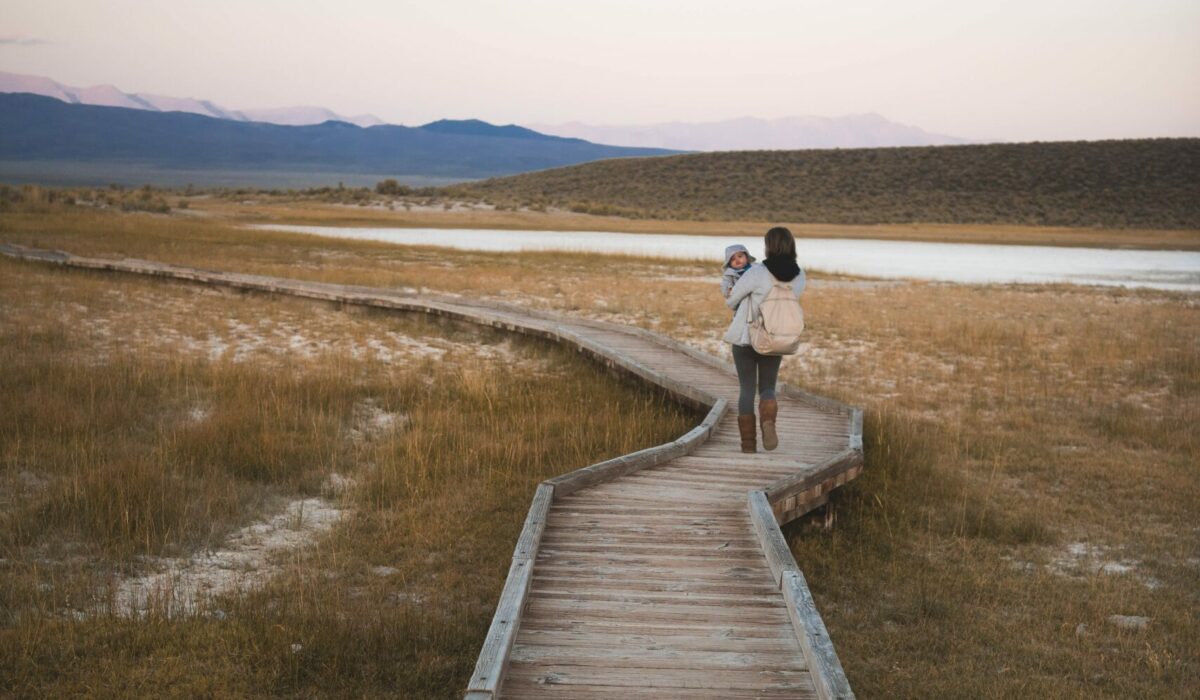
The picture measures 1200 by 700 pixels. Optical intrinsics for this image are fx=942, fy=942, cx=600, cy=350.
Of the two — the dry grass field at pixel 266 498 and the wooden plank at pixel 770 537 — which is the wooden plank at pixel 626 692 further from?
the dry grass field at pixel 266 498

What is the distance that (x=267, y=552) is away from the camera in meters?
6.55

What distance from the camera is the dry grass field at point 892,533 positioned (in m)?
5.12

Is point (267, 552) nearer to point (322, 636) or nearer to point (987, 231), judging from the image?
point (322, 636)

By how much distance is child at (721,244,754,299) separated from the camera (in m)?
6.99

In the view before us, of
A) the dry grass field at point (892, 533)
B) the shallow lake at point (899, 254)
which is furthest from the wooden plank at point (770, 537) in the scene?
the shallow lake at point (899, 254)

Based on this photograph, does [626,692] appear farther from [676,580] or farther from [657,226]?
[657,226]

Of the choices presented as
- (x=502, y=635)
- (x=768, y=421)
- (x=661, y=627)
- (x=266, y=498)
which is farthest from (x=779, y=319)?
(x=266, y=498)

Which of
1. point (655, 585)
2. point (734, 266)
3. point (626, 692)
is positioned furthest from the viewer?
point (734, 266)

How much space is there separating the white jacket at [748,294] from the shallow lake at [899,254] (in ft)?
71.3

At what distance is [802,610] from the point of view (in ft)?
14.2

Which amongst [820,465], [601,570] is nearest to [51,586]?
[601,570]

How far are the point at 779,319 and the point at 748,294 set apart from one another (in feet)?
0.96

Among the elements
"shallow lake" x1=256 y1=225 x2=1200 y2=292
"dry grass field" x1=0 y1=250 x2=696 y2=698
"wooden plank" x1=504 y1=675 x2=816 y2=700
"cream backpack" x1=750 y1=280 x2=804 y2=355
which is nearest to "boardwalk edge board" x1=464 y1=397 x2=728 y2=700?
"wooden plank" x1=504 y1=675 x2=816 y2=700

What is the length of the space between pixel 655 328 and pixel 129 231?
20580 millimetres
